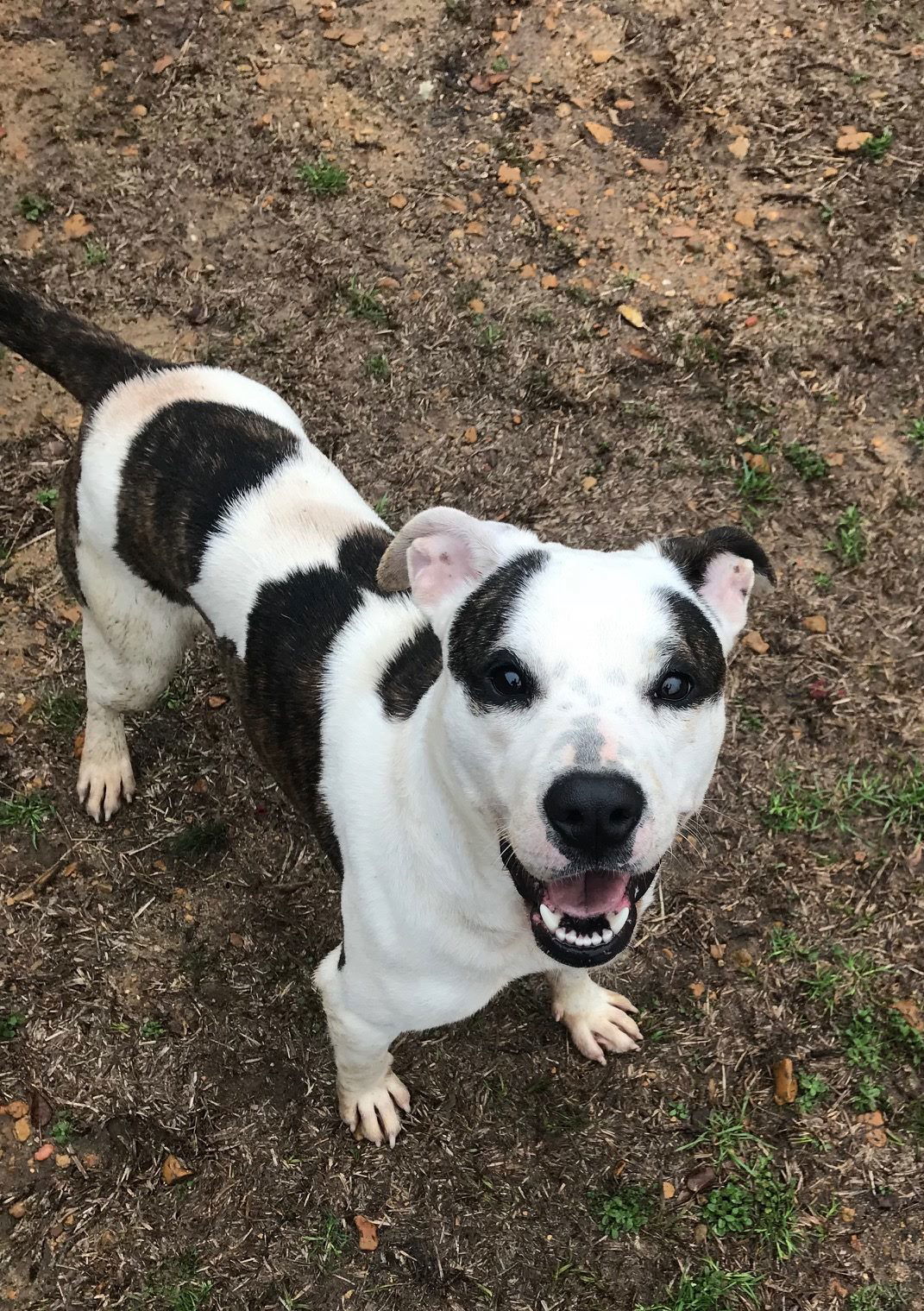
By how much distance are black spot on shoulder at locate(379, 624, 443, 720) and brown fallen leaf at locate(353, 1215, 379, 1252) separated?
6.93ft

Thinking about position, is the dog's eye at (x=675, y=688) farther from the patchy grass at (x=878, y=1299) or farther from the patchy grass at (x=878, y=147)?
the patchy grass at (x=878, y=147)

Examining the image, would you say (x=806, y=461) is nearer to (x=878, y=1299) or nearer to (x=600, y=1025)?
(x=600, y=1025)

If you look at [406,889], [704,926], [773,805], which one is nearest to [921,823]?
[773,805]

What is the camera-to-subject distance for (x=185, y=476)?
131 inches

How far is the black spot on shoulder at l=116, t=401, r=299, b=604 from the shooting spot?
3316 mm

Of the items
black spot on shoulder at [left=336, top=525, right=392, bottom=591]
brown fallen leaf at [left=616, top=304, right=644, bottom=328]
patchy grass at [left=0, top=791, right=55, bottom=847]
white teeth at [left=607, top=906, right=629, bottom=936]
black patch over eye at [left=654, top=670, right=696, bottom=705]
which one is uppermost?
black patch over eye at [left=654, top=670, right=696, bottom=705]

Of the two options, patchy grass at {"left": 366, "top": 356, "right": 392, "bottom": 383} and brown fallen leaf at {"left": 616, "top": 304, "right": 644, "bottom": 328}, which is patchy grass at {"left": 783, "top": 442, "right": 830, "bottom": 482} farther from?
patchy grass at {"left": 366, "top": 356, "right": 392, "bottom": 383}

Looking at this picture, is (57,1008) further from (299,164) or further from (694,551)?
(299,164)

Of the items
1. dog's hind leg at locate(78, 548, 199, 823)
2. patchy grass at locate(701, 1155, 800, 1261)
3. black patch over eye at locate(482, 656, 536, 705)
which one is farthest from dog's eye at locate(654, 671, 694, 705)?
patchy grass at locate(701, 1155, 800, 1261)

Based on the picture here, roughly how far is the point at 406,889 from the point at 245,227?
4.21 m

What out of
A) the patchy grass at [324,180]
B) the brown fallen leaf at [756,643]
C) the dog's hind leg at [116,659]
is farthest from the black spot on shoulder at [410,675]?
the patchy grass at [324,180]

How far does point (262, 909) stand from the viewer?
14.3ft

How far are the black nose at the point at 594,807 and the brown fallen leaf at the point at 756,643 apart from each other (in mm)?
2720

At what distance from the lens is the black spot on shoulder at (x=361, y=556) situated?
10.9 ft
